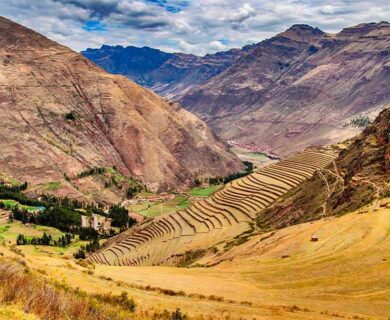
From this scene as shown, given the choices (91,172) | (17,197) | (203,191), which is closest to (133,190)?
(91,172)

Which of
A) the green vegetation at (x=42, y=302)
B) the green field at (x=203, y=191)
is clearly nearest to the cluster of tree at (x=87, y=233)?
the green field at (x=203, y=191)

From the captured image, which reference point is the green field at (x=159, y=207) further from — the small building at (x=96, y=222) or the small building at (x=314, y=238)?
the small building at (x=314, y=238)

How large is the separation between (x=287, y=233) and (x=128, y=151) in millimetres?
141118

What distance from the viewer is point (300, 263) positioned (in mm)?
32906

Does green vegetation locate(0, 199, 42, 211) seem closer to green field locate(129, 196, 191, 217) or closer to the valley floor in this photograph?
green field locate(129, 196, 191, 217)

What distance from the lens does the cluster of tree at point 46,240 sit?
99.9 m

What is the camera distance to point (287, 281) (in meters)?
29.0

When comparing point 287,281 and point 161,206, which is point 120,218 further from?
point 287,281

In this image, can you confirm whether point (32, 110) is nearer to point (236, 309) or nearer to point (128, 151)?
point (128, 151)

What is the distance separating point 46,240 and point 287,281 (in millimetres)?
84215

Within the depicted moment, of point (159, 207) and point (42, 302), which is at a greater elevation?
point (42, 302)

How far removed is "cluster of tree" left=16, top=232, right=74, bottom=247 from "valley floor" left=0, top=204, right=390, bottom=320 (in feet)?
243

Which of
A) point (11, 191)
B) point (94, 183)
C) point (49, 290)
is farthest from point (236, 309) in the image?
point (94, 183)

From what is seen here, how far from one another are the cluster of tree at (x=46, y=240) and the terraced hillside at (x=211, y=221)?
12.8 m
